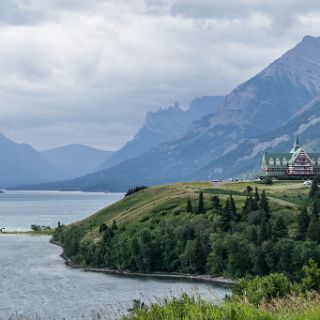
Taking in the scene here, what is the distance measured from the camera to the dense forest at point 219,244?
14850 centimetres

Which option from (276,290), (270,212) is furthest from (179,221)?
(276,290)

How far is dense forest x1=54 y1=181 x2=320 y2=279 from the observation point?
148500mm

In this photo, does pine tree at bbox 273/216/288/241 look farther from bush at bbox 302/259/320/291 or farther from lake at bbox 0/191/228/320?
bush at bbox 302/259/320/291

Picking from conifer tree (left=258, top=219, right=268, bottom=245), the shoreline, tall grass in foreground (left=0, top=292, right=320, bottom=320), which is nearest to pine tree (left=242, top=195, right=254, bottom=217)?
conifer tree (left=258, top=219, right=268, bottom=245)

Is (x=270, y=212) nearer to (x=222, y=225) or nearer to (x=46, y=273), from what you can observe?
(x=222, y=225)

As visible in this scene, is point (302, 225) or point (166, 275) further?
point (166, 275)

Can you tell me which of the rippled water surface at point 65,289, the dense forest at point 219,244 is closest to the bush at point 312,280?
the rippled water surface at point 65,289

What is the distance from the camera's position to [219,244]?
16175 centimetres

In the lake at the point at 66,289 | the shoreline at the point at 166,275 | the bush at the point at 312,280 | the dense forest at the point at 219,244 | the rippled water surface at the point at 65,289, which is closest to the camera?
the bush at the point at 312,280

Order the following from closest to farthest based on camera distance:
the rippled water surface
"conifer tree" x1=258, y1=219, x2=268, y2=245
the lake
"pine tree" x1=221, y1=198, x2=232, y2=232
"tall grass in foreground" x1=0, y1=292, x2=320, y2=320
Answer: "tall grass in foreground" x1=0, y1=292, x2=320, y2=320 < the lake < the rippled water surface < "conifer tree" x1=258, y1=219, x2=268, y2=245 < "pine tree" x1=221, y1=198, x2=232, y2=232

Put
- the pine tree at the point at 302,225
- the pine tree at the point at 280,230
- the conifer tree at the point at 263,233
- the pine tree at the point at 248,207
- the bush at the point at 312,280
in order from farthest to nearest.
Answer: the pine tree at the point at 248,207 < the pine tree at the point at 302,225 < the pine tree at the point at 280,230 < the conifer tree at the point at 263,233 < the bush at the point at 312,280

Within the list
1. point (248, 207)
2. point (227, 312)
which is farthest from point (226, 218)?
point (227, 312)

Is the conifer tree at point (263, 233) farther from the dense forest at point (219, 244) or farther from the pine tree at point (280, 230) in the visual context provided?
the pine tree at point (280, 230)

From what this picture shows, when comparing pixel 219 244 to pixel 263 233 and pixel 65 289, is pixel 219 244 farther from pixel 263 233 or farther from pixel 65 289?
pixel 65 289
